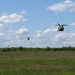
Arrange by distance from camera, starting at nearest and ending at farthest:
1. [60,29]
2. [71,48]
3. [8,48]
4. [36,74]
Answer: [36,74], [60,29], [8,48], [71,48]

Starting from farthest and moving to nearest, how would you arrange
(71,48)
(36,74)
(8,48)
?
1. (71,48)
2. (8,48)
3. (36,74)

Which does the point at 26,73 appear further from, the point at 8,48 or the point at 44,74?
the point at 8,48

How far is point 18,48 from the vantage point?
331ft

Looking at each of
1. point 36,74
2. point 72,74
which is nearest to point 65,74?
point 72,74

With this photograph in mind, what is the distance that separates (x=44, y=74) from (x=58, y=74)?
3.58 feet

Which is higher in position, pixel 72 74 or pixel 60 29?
pixel 60 29

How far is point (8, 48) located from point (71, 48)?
18.8 meters

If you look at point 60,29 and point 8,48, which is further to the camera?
point 8,48

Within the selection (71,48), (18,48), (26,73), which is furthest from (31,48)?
(26,73)

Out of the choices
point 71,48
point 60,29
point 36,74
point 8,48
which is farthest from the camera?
point 71,48

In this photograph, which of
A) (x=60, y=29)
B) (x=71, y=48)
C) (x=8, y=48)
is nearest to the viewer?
(x=60, y=29)

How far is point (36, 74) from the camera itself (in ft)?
91.1

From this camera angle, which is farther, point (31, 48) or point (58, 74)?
point (31, 48)

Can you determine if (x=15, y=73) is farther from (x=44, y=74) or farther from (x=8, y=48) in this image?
(x=8, y=48)
